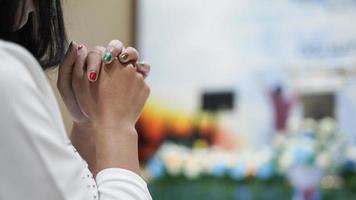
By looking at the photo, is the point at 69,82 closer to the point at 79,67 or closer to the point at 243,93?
the point at 79,67

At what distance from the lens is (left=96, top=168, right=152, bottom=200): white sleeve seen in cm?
77

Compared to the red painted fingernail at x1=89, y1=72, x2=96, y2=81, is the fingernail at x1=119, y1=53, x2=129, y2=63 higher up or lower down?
higher up

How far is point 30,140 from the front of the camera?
2.14ft

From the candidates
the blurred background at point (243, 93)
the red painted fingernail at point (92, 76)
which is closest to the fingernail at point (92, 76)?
the red painted fingernail at point (92, 76)

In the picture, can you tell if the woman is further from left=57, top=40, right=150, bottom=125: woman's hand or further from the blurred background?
the blurred background

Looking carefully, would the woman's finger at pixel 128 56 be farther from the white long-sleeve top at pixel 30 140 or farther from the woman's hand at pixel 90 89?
the white long-sleeve top at pixel 30 140

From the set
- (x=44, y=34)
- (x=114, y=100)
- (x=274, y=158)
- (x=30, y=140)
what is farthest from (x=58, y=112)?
(x=274, y=158)

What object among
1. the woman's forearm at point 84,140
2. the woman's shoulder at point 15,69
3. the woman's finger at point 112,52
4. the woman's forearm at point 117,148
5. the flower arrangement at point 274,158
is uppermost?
the woman's shoulder at point 15,69

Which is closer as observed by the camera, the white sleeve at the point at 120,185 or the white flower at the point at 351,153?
the white sleeve at the point at 120,185

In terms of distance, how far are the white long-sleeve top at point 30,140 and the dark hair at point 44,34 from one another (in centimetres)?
19

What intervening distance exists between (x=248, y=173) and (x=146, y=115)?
419mm

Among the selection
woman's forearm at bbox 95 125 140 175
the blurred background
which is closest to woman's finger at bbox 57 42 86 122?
woman's forearm at bbox 95 125 140 175

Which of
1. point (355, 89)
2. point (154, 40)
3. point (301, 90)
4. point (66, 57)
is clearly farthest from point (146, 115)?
point (66, 57)

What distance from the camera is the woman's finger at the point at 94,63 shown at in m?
0.92
